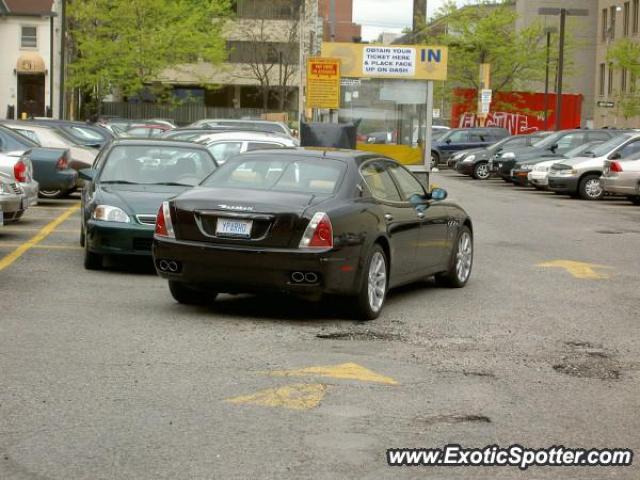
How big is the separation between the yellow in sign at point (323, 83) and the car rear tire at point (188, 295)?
13324 millimetres

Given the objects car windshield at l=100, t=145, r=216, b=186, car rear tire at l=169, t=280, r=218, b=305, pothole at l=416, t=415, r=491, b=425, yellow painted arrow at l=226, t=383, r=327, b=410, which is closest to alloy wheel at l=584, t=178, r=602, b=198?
car windshield at l=100, t=145, r=216, b=186

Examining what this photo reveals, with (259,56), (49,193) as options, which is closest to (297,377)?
(49,193)

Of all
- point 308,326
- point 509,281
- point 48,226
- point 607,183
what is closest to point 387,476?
point 308,326

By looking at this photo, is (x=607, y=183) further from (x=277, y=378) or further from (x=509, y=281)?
(x=277, y=378)

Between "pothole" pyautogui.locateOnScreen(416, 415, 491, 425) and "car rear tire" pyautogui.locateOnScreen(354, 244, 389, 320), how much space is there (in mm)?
3563

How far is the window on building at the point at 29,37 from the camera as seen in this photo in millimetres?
69812

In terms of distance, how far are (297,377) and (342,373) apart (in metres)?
0.37

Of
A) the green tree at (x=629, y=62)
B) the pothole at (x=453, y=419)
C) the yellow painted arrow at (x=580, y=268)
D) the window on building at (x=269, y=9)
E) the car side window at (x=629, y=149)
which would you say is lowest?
the yellow painted arrow at (x=580, y=268)

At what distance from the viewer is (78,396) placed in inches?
299

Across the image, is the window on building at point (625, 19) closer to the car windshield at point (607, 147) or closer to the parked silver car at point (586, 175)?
the car windshield at point (607, 147)

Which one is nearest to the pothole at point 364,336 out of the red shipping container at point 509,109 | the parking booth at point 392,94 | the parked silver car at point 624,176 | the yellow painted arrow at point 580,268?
the yellow painted arrow at point 580,268

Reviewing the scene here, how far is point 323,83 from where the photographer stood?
24875mm

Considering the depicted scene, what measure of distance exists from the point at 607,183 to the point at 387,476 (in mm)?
25438

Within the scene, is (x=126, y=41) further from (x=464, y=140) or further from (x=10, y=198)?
(x=10, y=198)
